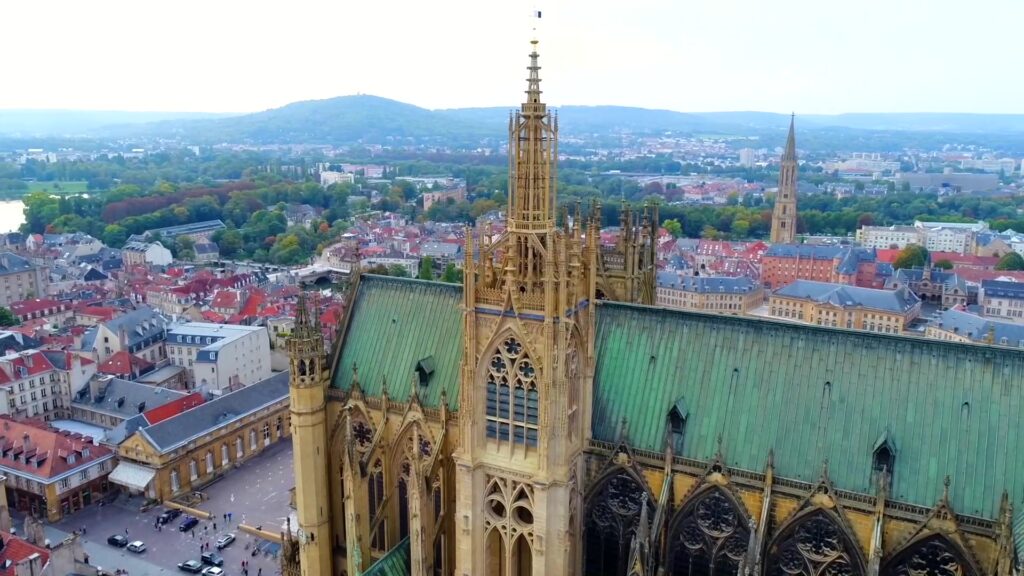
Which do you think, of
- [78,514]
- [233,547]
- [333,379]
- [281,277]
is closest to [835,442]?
[333,379]

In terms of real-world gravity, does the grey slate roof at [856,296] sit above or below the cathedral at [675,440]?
below

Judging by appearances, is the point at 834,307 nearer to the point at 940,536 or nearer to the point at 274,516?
the point at 274,516

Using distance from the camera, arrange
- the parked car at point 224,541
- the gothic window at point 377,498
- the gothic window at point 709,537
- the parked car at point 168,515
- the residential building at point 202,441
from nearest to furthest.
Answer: the gothic window at point 709,537 < the gothic window at point 377,498 < the parked car at point 224,541 < the parked car at point 168,515 < the residential building at point 202,441

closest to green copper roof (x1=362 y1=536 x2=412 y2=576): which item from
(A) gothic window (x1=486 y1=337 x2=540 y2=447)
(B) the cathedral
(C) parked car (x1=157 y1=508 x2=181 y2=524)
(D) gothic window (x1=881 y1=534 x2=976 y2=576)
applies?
(B) the cathedral

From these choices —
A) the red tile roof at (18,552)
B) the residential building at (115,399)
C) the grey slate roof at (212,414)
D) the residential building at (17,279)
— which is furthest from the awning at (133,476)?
the residential building at (17,279)

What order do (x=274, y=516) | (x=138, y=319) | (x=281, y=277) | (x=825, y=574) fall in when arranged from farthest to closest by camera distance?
(x=281, y=277)
(x=138, y=319)
(x=274, y=516)
(x=825, y=574)

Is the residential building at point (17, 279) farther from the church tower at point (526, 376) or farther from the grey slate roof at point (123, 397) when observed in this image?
the church tower at point (526, 376)

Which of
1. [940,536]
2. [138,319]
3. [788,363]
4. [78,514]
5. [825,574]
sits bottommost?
[78,514]
